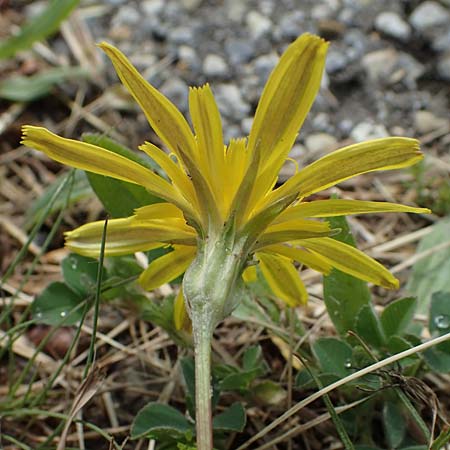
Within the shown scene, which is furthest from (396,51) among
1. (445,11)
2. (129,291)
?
(129,291)

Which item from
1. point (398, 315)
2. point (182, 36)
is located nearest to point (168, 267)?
point (398, 315)

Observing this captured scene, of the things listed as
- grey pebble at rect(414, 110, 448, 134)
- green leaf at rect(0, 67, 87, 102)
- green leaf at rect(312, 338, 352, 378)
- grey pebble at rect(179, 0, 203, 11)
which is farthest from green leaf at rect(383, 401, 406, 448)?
grey pebble at rect(179, 0, 203, 11)

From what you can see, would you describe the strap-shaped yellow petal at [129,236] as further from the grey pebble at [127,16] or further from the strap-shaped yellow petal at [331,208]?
the grey pebble at [127,16]

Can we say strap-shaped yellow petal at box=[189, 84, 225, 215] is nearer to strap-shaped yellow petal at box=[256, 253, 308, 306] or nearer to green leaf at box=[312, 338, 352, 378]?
strap-shaped yellow petal at box=[256, 253, 308, 306]

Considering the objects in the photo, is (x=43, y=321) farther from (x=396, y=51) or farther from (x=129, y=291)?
(x=396, y=51)

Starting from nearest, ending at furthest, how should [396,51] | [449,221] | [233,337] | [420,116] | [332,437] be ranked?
[332,437], [233,337], [449,221], [420,116], [396,51]

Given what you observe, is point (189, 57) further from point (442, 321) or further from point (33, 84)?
point (442, 321)
